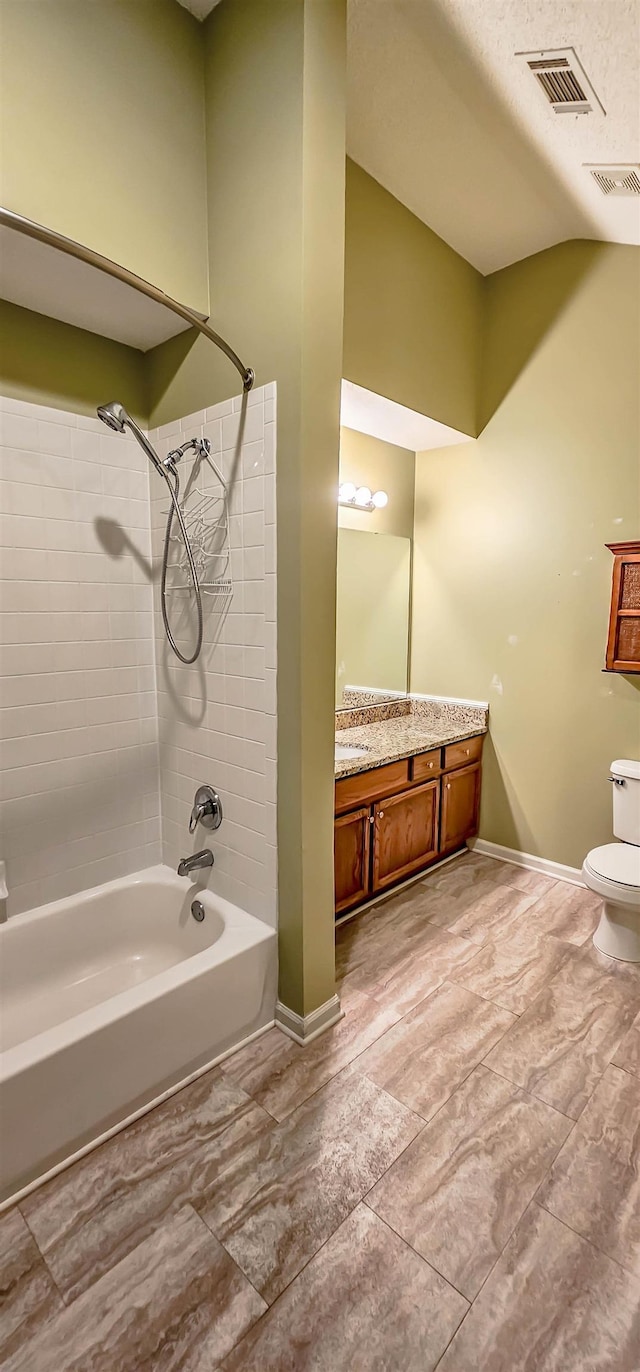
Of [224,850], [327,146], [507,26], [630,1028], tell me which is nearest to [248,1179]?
[224,850]

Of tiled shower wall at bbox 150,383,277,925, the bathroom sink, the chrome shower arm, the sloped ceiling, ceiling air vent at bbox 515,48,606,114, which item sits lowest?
the bathroom sink

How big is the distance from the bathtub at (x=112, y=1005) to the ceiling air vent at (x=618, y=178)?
292 cm

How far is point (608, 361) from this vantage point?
2604 millimetres

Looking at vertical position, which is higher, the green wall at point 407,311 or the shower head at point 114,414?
the green wall at point 407,311

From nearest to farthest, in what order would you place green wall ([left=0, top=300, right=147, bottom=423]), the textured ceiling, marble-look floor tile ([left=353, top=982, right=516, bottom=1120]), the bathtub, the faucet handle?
the bathtub < the textured ceiling < marble-look floor tile ([left=353, top=982, right=516, bottom=1120]) < green wall ([left=0, top=300, right=147, bottom=423]) < the faucet handle

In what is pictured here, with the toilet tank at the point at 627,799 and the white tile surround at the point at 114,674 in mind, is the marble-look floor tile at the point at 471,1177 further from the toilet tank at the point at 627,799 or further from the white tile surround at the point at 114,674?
the toilet tank at the point at 627,799

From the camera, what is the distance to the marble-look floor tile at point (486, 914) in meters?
2.54

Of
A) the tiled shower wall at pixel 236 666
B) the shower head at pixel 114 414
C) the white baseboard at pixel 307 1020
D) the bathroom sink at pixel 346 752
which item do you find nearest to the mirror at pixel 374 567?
the bathroom sink at pixel 346 752

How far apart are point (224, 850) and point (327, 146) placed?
221cm

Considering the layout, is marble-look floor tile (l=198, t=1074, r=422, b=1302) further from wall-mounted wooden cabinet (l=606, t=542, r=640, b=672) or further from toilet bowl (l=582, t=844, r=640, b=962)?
wall-mounted wooden cabinet (l=606, t=542, r=640, b=672)

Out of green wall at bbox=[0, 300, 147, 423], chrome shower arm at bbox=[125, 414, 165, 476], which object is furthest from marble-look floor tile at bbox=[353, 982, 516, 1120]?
green wall at bbox=[0, 300, 147, 423]

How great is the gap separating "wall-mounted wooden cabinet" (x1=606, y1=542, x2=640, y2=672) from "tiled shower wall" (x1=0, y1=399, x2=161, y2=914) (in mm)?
2057

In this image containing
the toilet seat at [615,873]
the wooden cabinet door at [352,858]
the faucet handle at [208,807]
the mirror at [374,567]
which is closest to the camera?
the faucet handle at [208,807]

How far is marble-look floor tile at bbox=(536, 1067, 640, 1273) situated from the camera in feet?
4.30
